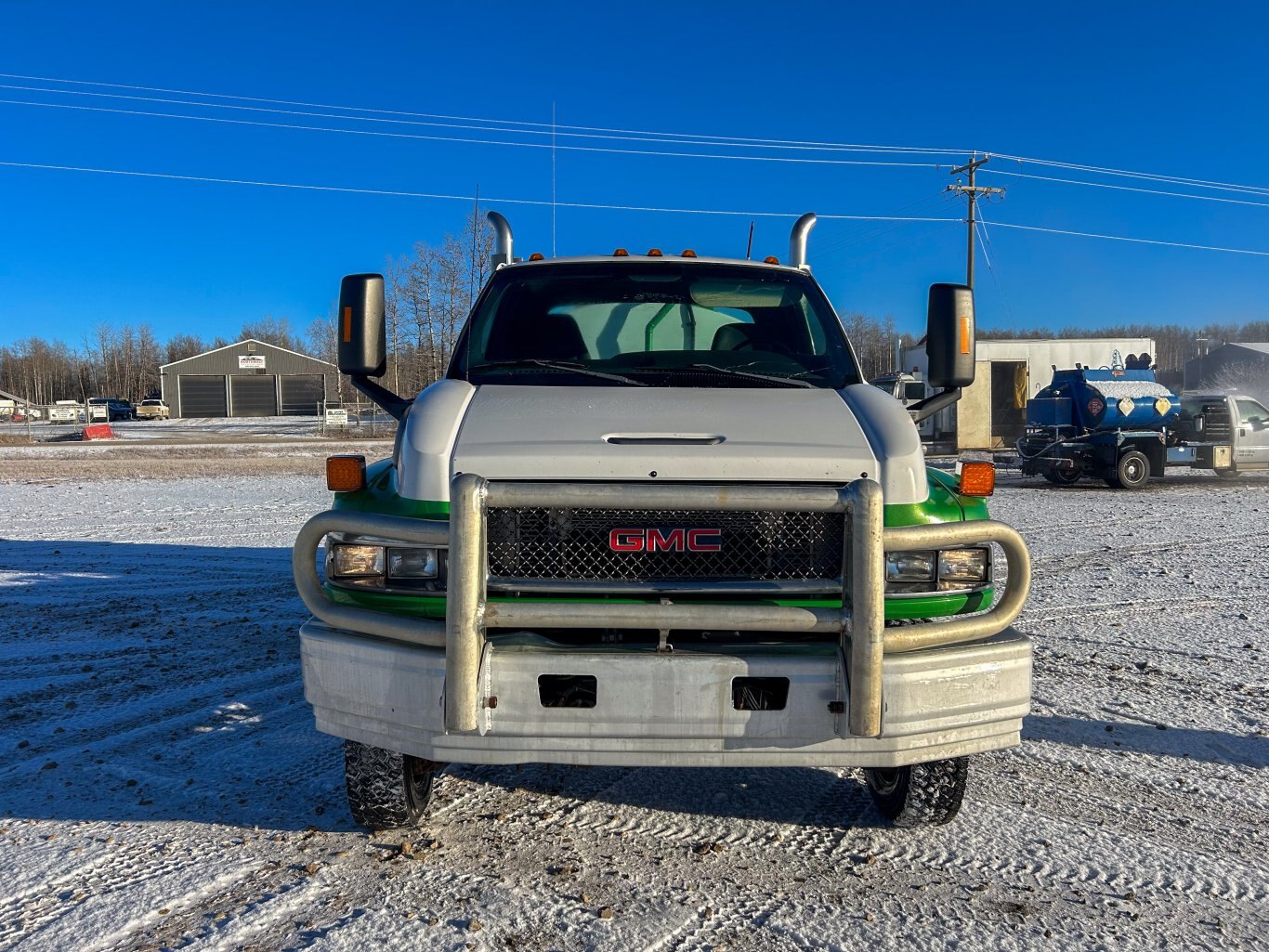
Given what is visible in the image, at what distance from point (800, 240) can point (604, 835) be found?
328 centimetres

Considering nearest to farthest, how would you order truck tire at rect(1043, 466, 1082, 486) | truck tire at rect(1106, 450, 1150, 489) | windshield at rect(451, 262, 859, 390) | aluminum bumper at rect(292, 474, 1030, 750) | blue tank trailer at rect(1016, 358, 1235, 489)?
aluminum bumper at rect(292, 474, 1030, 750) < windshield at rect(451, 262, 859, 390) < truck tire at rect(1106, 450, 1150, 489) < blue tank trailer at rect(1016, 358, 1235, 489) < truck tire at rect(1043, 466, 1082, 486)

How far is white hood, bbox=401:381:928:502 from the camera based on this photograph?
311cm

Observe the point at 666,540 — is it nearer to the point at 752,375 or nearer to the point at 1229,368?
the point at 752,375

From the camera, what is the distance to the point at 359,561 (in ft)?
10.7

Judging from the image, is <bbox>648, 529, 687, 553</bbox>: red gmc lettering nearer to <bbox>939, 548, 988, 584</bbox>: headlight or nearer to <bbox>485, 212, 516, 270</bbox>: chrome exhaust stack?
<bbox>939, 548, 988, 584</bbox>: headlight

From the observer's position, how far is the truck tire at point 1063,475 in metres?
18.6

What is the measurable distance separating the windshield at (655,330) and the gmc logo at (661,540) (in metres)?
1.00

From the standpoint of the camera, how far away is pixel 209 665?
588 centimetres

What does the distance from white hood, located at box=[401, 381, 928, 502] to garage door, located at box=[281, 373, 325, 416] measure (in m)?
71.8

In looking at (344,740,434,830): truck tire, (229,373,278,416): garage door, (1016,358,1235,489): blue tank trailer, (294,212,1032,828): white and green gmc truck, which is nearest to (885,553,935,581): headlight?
(294,212,1032,828): white and green gmc truck

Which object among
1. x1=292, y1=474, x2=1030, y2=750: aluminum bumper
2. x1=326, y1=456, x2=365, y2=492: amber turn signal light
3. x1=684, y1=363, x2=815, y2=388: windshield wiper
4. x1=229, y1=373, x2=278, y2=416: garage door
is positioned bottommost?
x1=292, y1=474, x2=1030, y2=750: aluminum bumper

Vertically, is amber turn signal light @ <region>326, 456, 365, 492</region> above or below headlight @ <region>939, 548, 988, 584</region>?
above

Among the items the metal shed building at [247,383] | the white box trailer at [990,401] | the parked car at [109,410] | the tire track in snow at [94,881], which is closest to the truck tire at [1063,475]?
the white box trailer at [990,401]

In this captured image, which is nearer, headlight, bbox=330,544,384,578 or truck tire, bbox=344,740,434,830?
headlight, bbox=330,544,384,578
